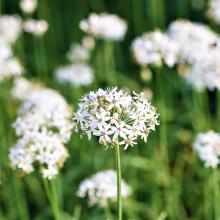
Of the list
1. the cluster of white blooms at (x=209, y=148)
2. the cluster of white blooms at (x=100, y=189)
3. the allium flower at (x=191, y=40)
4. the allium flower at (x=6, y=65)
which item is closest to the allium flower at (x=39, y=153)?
the cluster of white blooms at (x=100, y=189)

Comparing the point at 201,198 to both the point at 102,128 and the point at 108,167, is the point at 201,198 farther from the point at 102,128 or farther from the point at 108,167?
the point at 102,128

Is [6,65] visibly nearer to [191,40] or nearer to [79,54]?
[79,54]

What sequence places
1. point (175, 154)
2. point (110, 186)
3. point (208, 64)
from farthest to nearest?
point (175, 154) → point (208, 64) → point (110, 186)

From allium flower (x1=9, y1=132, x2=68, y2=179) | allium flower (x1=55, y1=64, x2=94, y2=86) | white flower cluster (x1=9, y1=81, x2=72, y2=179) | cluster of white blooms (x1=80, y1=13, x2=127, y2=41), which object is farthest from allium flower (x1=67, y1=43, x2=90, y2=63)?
allium flower (x1=9, y1=132, x2=68, y2=179)

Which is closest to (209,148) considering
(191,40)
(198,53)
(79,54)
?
(198,53)

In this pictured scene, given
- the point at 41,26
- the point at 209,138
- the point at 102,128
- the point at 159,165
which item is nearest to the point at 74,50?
the point at 41,26

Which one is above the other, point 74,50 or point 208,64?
point 74,50

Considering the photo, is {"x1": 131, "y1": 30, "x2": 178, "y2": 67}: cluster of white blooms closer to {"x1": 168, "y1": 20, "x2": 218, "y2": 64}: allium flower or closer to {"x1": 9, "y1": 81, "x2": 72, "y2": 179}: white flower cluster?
{"x1": 168, "y1": 20, "x2": 218, "y2": 64}: allium flower

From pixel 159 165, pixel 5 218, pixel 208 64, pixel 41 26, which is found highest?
pixel 41 26
